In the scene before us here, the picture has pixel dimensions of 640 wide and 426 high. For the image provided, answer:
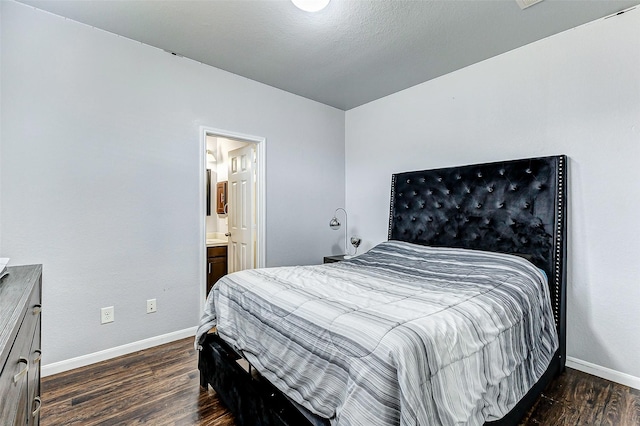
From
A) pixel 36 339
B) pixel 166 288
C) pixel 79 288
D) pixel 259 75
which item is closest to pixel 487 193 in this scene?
pixel 259 75

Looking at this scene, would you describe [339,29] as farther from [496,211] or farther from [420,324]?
[420,324]

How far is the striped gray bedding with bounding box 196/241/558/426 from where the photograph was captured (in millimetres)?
1039

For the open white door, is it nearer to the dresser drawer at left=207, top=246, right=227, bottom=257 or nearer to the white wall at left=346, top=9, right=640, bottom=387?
the dresser drawer at left=207, top=246, right=227, bottom=257

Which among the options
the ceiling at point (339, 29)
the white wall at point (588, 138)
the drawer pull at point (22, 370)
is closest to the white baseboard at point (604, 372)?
the white wall at point (588, 138)

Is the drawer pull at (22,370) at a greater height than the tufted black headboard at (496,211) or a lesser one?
lesser

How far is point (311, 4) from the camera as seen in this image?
1960 millimetres

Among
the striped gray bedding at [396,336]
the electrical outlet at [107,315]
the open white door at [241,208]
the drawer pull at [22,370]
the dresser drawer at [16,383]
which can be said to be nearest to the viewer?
the dresser drawer at [16,383]

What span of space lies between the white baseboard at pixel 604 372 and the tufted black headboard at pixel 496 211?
168 mm

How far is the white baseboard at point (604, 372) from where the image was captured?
2111 millimetres

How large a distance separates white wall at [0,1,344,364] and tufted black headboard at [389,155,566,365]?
191 cm

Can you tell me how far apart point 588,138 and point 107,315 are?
3.95 meters

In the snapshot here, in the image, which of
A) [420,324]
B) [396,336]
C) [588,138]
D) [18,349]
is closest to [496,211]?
[588,138]

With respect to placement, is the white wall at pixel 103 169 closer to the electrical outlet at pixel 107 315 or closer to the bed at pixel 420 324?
the electrical outlet at pixel 107 315

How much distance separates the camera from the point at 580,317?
92.0 inches
